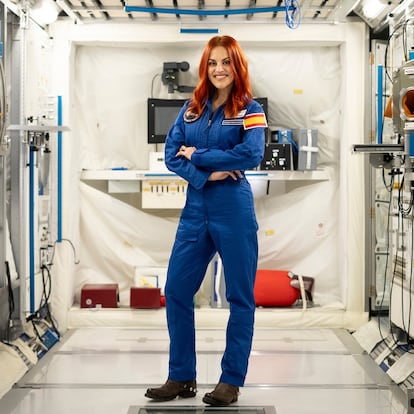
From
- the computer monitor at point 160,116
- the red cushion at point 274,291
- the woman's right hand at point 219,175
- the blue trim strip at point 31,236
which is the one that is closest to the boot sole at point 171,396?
the woman's right hand at point 219,175

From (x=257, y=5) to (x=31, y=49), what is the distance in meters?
1.70

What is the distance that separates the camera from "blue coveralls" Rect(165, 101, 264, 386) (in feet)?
11.0

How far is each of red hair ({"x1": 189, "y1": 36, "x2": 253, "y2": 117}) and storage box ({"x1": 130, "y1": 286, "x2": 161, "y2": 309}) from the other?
231 cm

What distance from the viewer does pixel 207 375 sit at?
4062mm

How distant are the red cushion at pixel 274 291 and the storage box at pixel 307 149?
3.04 ft

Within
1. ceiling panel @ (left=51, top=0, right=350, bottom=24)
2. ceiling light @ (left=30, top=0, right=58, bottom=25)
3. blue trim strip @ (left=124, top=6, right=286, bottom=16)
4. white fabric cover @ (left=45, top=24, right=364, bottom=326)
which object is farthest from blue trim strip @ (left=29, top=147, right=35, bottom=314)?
blue trim strip @ (left=124, top=6, right=286, bottom=16)

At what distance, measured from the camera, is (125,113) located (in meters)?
5.85

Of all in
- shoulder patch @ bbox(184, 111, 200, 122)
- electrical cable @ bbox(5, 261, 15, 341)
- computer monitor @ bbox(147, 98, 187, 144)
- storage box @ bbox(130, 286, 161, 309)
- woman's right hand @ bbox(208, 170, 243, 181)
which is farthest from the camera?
computer monitor @ bbox(147, 98, 187, 144)

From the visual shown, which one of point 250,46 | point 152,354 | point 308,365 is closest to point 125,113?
point 250,46

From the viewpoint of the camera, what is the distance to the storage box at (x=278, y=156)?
5430 mm

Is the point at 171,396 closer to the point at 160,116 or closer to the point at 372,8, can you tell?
the point at 160,116

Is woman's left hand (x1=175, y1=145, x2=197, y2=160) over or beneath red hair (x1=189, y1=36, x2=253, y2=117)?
beneath

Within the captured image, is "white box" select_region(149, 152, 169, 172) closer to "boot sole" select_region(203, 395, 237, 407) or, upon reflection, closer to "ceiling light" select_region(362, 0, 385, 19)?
"ceiling light" select_region(362, 0, 385, 19)

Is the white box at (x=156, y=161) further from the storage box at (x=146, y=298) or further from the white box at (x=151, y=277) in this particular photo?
the storage box at (x=146, y=298)
